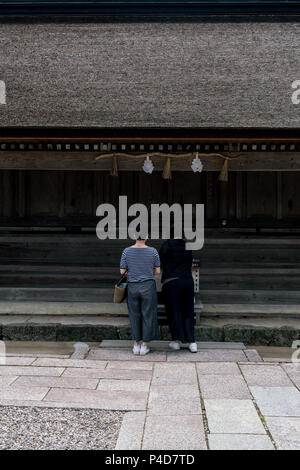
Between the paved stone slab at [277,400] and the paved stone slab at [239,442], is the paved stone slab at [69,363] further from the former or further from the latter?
the paved stone slab at [239,442]

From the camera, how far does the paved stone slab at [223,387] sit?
423 cm

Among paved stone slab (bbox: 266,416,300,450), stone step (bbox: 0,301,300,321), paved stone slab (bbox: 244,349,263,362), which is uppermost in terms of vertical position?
stone step (bbox: 0,301,300,321)

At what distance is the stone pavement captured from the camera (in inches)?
128

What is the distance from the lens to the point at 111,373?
16.3ft

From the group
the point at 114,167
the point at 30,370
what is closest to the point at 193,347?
the point at 30,370

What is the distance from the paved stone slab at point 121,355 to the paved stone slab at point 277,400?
1568 millimetres

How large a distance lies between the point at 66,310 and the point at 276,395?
424 centimetres

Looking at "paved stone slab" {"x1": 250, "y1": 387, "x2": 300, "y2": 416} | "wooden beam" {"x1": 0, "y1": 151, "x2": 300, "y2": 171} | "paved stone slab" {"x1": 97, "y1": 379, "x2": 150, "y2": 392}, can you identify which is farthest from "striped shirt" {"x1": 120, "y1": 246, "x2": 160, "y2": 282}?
"wooden beam" {"x1": 0, "y1": 151, "x2": 300, "y2": 171}

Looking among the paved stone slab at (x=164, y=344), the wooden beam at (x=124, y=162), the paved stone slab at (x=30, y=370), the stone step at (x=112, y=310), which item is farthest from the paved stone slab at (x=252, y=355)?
the wooden beam at (x=124, y=162)

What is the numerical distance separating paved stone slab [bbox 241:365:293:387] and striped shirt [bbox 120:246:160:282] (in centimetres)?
166

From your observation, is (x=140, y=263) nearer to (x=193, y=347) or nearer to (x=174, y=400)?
(x=193, y=347)

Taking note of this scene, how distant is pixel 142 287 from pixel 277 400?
87.7 inches

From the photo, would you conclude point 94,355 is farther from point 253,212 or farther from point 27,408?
point 253,212

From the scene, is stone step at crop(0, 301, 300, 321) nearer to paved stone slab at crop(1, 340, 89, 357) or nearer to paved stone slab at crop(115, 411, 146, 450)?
paved stone slab at crop(1, 340, 89, 357)
